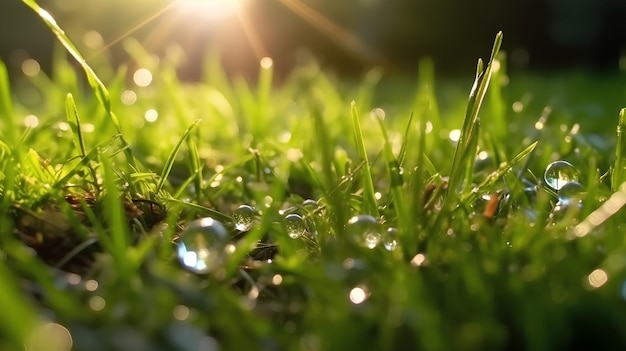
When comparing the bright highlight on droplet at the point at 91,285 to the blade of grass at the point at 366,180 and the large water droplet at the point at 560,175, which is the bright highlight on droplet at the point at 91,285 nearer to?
the blade of grass at the point at 366,180

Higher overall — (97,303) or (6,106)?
(6,106)

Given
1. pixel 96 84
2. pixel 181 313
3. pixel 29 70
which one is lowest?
pixel 181 313

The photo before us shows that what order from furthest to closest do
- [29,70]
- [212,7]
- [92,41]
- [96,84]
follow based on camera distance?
[212,7] < [92,41] < [29,70] < [96,84]

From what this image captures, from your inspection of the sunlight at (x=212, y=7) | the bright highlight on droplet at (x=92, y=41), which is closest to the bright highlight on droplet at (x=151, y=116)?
the bright highlight on droplet at (x=92, y=41)

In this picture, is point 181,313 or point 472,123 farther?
point 472,123

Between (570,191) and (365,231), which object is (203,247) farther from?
(570,191)

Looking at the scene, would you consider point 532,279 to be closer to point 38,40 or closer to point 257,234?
point 257,234

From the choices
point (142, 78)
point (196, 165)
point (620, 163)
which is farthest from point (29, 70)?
point (620, 163)

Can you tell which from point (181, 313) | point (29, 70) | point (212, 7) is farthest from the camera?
point (212, 7)
